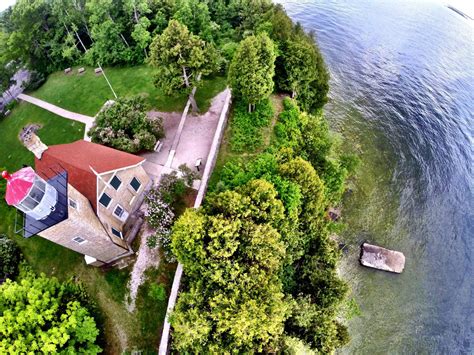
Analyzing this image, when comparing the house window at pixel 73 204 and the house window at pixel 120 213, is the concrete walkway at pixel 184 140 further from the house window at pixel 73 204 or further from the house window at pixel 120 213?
the house window at pixel 73 204

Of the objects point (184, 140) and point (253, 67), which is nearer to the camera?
point (253, 67)

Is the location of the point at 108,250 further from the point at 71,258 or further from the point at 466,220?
the point at 466,220

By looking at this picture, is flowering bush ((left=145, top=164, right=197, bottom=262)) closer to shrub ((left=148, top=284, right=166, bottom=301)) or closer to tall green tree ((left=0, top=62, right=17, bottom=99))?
shrub ((left=148, top=284, right=166, bottom=301))

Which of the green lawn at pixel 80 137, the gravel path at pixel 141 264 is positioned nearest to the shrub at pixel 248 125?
the green lawn at pixel 80 137

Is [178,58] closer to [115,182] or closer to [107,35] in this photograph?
[115,182]

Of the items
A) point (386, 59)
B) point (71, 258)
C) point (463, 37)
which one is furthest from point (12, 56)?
point (463, 37)

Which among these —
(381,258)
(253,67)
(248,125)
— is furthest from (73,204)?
(381,258)

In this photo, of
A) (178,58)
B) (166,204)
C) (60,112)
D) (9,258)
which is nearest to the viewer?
(166,204)
